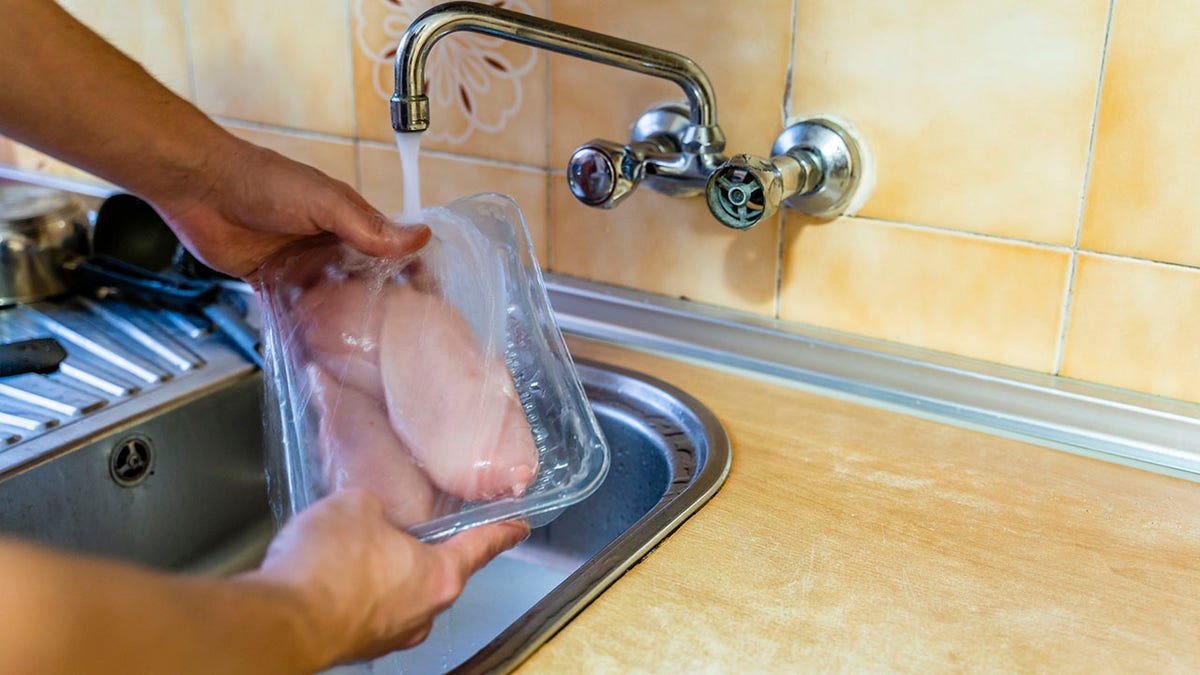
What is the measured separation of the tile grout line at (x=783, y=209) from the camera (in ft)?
2.72

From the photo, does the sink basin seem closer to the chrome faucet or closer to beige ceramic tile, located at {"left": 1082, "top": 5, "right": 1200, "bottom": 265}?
the chrome faucet

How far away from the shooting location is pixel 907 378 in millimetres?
846

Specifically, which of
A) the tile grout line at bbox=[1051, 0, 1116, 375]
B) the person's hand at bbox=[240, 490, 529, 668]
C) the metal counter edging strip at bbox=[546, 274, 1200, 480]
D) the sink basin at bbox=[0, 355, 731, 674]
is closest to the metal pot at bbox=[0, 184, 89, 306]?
the sink basin at bbox=[0, 355, 731, 674]

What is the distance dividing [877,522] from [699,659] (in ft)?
0.64

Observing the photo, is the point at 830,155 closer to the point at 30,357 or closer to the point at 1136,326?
the point at 1136,326

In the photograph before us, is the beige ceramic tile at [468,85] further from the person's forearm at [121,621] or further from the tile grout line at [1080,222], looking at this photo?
the person's forearm at [121,621]

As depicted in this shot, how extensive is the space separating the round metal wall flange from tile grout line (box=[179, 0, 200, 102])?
726 mm

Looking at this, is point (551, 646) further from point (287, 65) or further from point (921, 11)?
point (287, 65)

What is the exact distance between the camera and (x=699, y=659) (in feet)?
1.77

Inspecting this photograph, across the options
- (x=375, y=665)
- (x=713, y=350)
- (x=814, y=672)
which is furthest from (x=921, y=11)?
(x=375, y=665)

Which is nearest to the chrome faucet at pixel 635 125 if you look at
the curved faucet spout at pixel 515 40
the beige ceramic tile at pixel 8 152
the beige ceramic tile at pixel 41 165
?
the curved faucet spout at pixel 515 40

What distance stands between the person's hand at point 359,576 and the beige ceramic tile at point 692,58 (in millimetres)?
472

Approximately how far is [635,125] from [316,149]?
1.37 ft

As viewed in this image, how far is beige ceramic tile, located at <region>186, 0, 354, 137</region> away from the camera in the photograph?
3.56 feet
